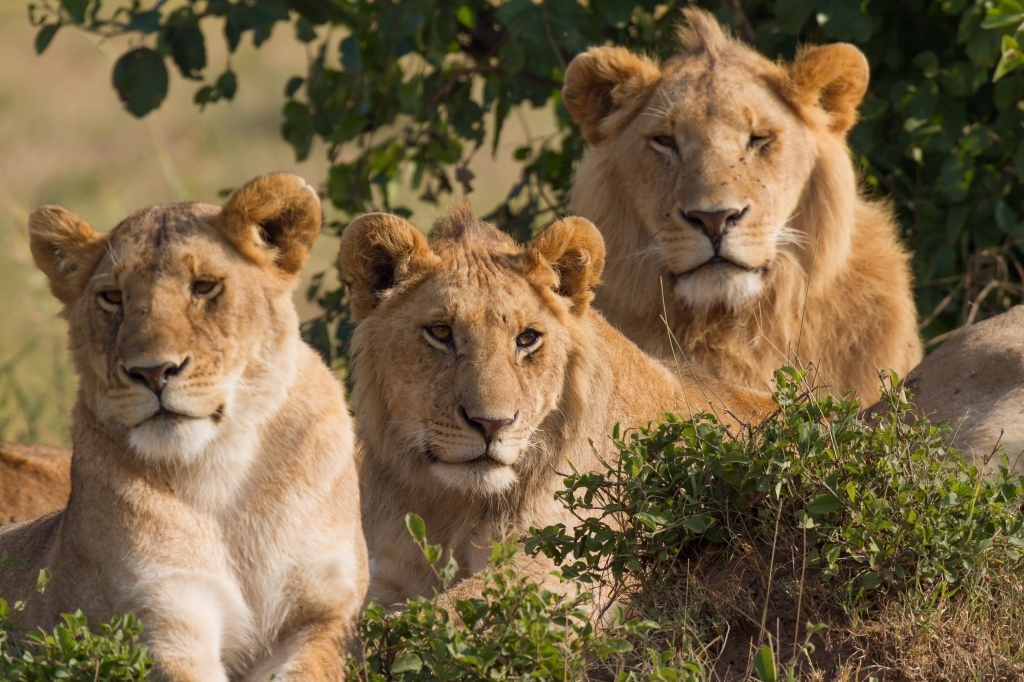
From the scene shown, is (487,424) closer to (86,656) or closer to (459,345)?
(459,345)

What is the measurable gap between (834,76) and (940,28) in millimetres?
1229

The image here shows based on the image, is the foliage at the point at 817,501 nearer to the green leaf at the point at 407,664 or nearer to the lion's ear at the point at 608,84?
the green leaf at the point at 407,664

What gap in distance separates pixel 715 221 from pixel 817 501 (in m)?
1.62

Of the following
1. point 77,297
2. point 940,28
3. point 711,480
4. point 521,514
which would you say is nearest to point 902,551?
point 711,480

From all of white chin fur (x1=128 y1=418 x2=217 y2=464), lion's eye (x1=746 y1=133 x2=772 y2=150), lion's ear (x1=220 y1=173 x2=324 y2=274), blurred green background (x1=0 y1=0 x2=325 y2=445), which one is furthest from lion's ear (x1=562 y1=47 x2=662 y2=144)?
blurred green background (x1=0 y1=0 x2=325 y2=445)

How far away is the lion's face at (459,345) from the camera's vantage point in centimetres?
340

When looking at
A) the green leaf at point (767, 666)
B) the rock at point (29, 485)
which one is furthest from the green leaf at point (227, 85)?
the green leaf at point (767, 666)

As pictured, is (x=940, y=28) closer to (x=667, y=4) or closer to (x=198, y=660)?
(x=667, y=4)

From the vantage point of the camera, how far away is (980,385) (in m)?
4.16

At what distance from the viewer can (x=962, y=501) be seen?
3.10 m

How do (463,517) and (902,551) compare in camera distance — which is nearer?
(902,551)

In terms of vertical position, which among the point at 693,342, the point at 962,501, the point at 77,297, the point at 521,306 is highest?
the point at 77,297

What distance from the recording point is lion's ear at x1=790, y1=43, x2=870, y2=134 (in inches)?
194

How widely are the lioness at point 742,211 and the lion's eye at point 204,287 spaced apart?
2074 mm
